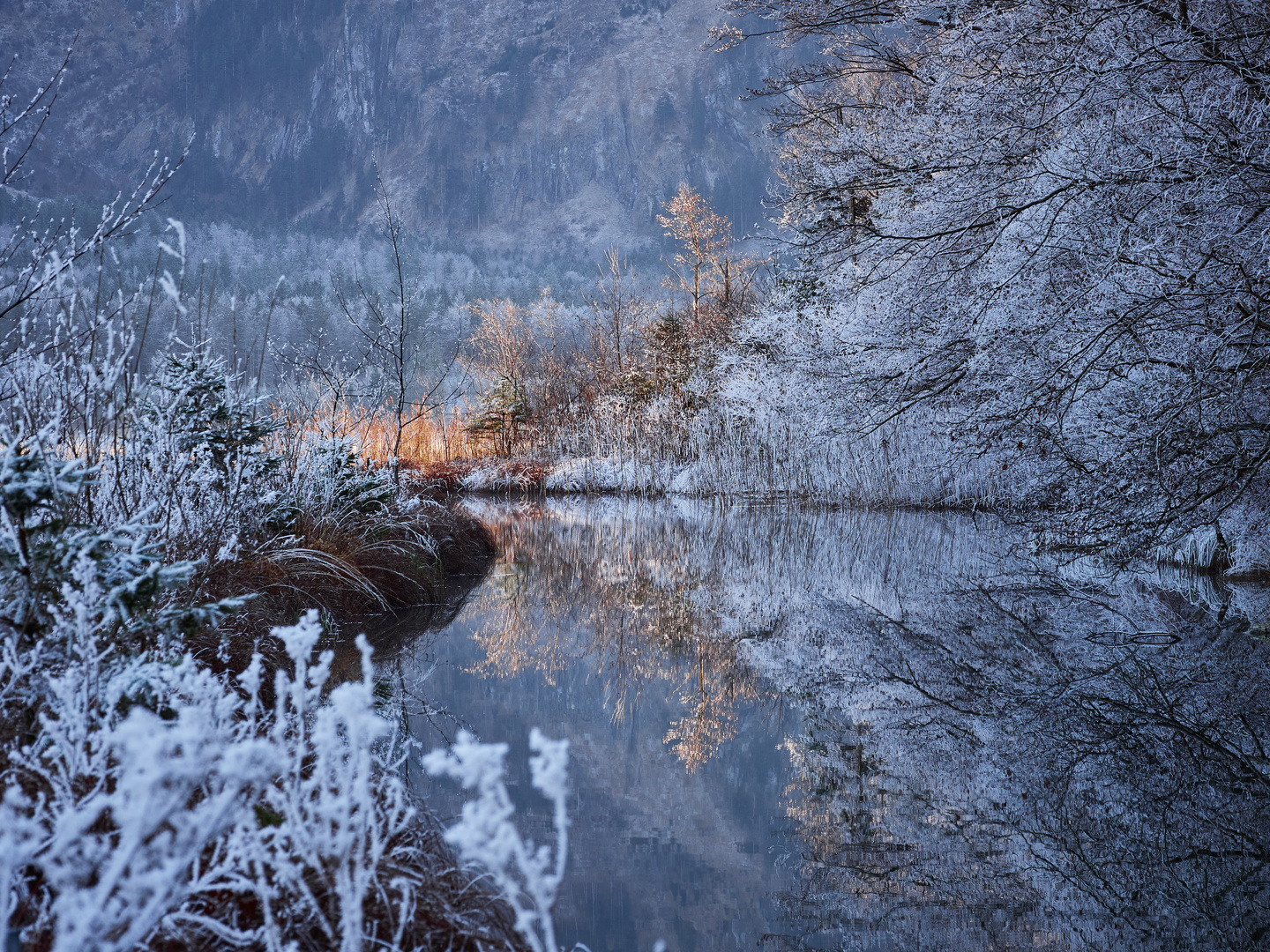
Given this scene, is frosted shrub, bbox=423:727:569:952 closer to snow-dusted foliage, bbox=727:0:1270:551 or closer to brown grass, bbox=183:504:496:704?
brown grass, bbox=183:504:496:704

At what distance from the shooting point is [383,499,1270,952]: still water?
1912 mm

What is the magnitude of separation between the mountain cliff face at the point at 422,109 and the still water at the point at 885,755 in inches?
2800

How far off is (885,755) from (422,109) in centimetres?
11691

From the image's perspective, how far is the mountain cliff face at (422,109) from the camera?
281 ft

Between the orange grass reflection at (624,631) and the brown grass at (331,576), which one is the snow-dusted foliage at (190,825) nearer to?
the brown grass at (331,576)

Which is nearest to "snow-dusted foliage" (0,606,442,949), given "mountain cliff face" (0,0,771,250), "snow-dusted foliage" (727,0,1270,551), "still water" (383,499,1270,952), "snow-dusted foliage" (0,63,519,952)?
"snow-dusted foliage" (0,63,519,952)

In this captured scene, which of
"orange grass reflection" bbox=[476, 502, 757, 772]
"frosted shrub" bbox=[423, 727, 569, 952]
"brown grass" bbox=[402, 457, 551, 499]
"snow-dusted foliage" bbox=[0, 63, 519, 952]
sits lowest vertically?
"brown grass" bbox=[402, 457, 551, 499]

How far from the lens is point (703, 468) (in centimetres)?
1544

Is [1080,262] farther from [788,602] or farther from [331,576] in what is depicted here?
[331,576]

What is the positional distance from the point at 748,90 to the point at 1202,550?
6772 millimetres

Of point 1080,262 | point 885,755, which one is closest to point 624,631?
point 885,755

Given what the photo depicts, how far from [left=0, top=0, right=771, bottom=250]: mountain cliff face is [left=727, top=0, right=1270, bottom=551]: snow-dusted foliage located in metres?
68.6

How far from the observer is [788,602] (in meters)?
5.71

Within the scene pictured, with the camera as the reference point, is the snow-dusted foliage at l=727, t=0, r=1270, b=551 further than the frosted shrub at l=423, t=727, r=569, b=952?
Yes
